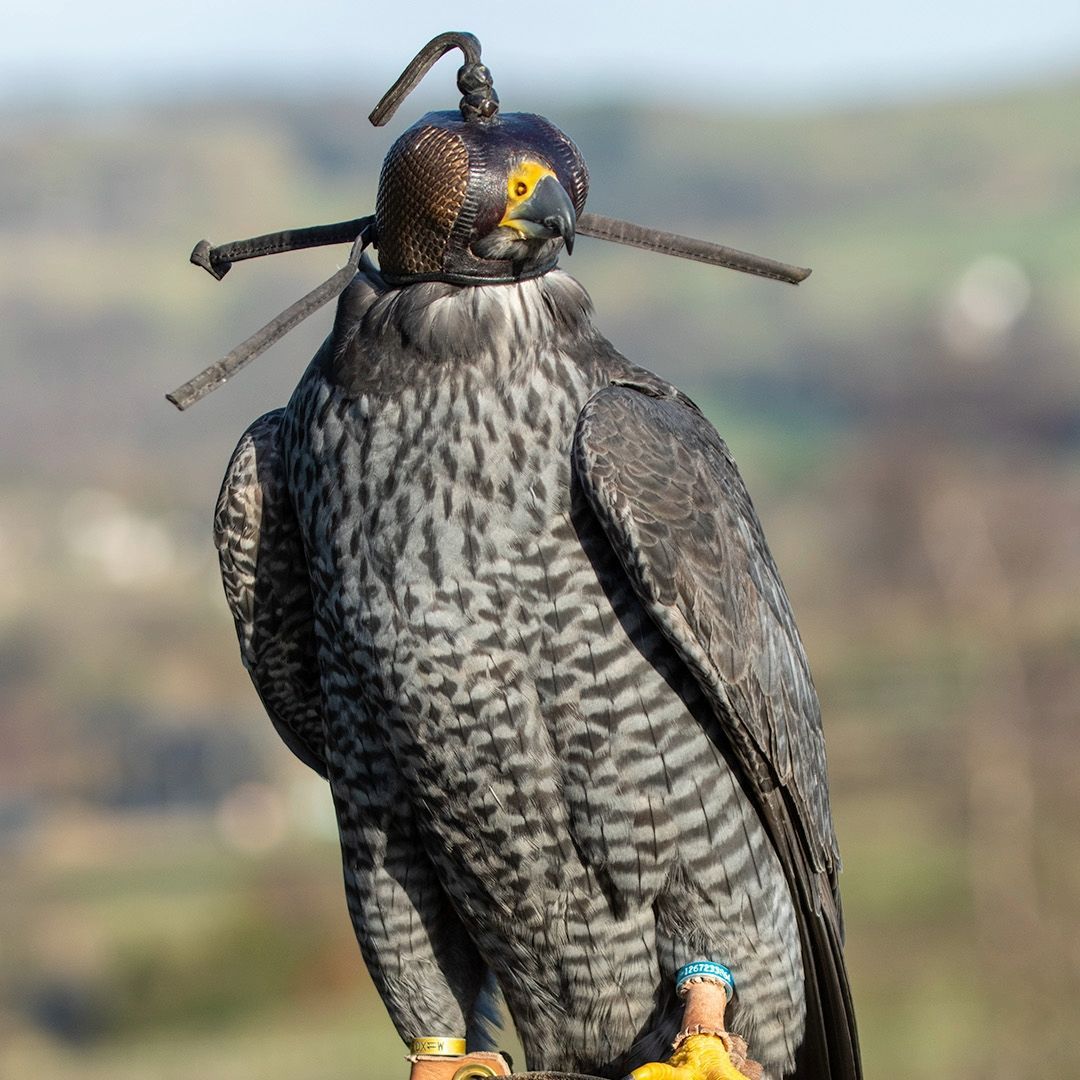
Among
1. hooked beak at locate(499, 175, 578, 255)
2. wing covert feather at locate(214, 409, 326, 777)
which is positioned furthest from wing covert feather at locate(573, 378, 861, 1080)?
wing covert feather at locate(214, 409, 326, 777)

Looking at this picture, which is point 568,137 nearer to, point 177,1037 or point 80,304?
point 177,1037

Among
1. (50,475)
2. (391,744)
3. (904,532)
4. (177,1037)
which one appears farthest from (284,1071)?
(50,475)

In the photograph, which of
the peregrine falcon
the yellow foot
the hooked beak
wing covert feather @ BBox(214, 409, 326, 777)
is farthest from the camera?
wing covert feather @ BBox(214, 409, 326, 777)

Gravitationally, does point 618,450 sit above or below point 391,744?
above

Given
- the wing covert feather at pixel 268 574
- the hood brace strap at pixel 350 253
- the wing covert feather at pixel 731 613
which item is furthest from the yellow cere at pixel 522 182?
the wing covert feather at pixel 268 574

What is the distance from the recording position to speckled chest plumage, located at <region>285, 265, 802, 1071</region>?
3.96m

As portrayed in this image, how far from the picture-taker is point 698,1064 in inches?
160

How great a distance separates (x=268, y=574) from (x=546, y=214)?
1274mm

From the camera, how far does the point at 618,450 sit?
3938 mm

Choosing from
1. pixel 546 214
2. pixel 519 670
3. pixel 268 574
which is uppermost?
pixel 546 214

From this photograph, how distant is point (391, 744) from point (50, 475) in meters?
88.9

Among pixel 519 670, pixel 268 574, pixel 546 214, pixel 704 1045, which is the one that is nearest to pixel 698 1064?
pixel 704 1045

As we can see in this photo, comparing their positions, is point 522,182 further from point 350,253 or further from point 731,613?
point 731,613

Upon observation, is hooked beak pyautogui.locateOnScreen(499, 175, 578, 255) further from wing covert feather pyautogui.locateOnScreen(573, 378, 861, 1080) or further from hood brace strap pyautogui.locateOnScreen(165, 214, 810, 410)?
wing covert feather pyautogui.locateOnScreen(573, 378, 861, 1080)
